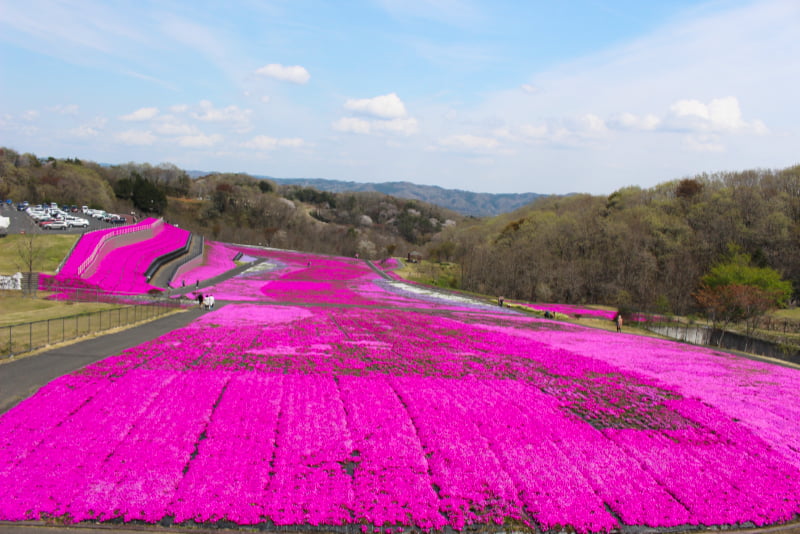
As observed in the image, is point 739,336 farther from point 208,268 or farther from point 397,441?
point 208,268

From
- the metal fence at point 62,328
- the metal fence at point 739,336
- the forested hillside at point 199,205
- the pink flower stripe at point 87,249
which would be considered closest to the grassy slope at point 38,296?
the pink flower stripe at point 87,249

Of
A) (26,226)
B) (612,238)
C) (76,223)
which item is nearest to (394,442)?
(26,226)

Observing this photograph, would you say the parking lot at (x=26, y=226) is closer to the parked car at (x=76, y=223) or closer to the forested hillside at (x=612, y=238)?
the parked car at (x=76, y=223)

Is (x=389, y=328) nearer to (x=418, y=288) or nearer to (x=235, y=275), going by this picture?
(x=418, y=288)

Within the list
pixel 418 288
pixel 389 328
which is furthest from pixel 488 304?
pixel 389 328

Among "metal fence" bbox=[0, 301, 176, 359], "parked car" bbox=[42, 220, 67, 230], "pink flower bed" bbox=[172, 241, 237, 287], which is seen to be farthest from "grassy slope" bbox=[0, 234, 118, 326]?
"parked car" bbox=[42, 220, 67, 230]
